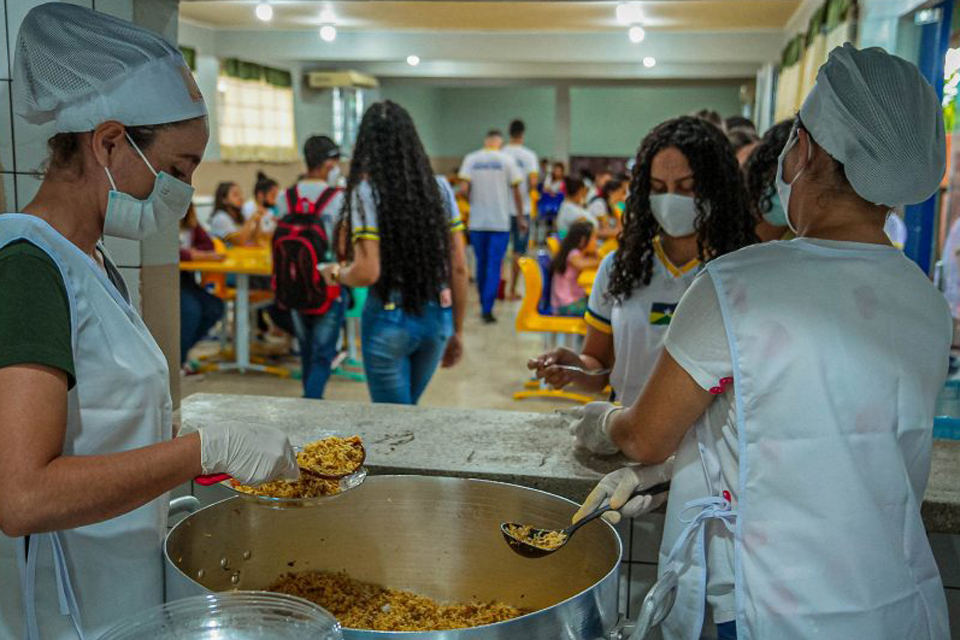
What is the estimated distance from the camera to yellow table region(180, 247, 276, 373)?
615cm

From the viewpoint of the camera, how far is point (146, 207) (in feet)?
4.34

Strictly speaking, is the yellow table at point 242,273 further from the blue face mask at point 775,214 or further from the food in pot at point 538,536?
the food in pot at point 538,536

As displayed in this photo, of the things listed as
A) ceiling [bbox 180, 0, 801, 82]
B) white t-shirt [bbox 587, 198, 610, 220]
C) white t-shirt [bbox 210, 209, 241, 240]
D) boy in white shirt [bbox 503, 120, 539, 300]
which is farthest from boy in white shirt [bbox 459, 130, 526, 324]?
white t-shirt [bbox 210, 209, 241, 240]

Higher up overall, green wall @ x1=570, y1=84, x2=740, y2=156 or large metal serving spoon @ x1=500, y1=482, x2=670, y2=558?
green wall @ x1=570, y1=84, x2=740, y2=156

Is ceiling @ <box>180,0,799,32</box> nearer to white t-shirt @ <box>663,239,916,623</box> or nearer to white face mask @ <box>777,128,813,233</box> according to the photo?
white face mask @ <box>777,128,813,233</box>

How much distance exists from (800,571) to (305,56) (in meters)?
12.3

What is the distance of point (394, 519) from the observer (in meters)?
1.63

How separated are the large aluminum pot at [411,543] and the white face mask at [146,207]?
0.46m

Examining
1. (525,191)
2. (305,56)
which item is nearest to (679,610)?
(525,191)

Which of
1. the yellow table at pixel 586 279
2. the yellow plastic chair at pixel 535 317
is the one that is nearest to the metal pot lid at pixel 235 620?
the yellow plastic chair at pixel 535 317

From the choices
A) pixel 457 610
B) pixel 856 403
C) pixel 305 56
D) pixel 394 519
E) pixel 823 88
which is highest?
pixel 305 56

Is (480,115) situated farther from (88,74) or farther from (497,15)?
(88,74)

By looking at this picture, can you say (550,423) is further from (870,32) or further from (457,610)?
(870,32)

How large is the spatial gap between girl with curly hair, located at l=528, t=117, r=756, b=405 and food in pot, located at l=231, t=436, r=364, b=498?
A: 0.81 meters
